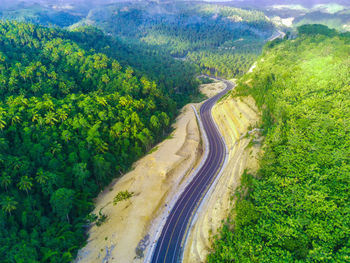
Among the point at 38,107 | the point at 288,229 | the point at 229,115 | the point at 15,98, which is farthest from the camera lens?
the point at 229,115

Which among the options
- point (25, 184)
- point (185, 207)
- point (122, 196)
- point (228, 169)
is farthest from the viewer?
point (228, 169)

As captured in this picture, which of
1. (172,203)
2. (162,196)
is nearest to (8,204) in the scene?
(162,196)

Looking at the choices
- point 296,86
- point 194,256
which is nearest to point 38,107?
point 194,256

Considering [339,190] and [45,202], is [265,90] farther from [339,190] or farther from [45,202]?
[45,202]

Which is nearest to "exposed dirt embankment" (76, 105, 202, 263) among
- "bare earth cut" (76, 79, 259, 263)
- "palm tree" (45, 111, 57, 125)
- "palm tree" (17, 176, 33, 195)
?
"bare earth cut" (76, 79, 259, 263)

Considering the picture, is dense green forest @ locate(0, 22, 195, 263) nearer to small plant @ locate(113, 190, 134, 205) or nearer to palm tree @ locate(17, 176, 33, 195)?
Result: palm tree @ locate(17, 176, 33, 195)

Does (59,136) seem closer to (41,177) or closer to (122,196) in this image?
(41,177)
